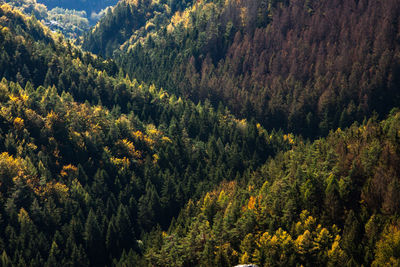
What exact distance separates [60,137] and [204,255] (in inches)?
3921

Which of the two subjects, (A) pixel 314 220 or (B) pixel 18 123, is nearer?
(A) pixel 314 220

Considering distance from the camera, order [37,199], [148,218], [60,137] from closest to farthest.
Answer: [37,199] → [148,218] → [60,137]

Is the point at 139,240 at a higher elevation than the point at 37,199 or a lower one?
lower

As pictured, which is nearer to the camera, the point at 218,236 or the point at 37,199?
the point at 218,236

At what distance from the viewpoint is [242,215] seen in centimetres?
13300

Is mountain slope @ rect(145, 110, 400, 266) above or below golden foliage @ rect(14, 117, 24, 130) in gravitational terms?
below

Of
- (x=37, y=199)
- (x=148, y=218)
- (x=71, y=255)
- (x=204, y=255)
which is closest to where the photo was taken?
(x=204, y=255)

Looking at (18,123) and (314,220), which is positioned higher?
(18,123)

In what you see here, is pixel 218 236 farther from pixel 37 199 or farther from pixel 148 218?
pixel 37 199

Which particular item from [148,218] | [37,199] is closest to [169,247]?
[148,218]

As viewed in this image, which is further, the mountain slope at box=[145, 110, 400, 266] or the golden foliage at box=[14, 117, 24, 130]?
the golden foliage at box=[14, 117, 24, 130]

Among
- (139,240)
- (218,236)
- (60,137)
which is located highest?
(60,137)

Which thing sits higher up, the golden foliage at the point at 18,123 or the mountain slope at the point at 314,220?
the golden foliage at the point at 18,123

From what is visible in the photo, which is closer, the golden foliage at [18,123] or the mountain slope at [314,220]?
the mountain slope at [314,220]
